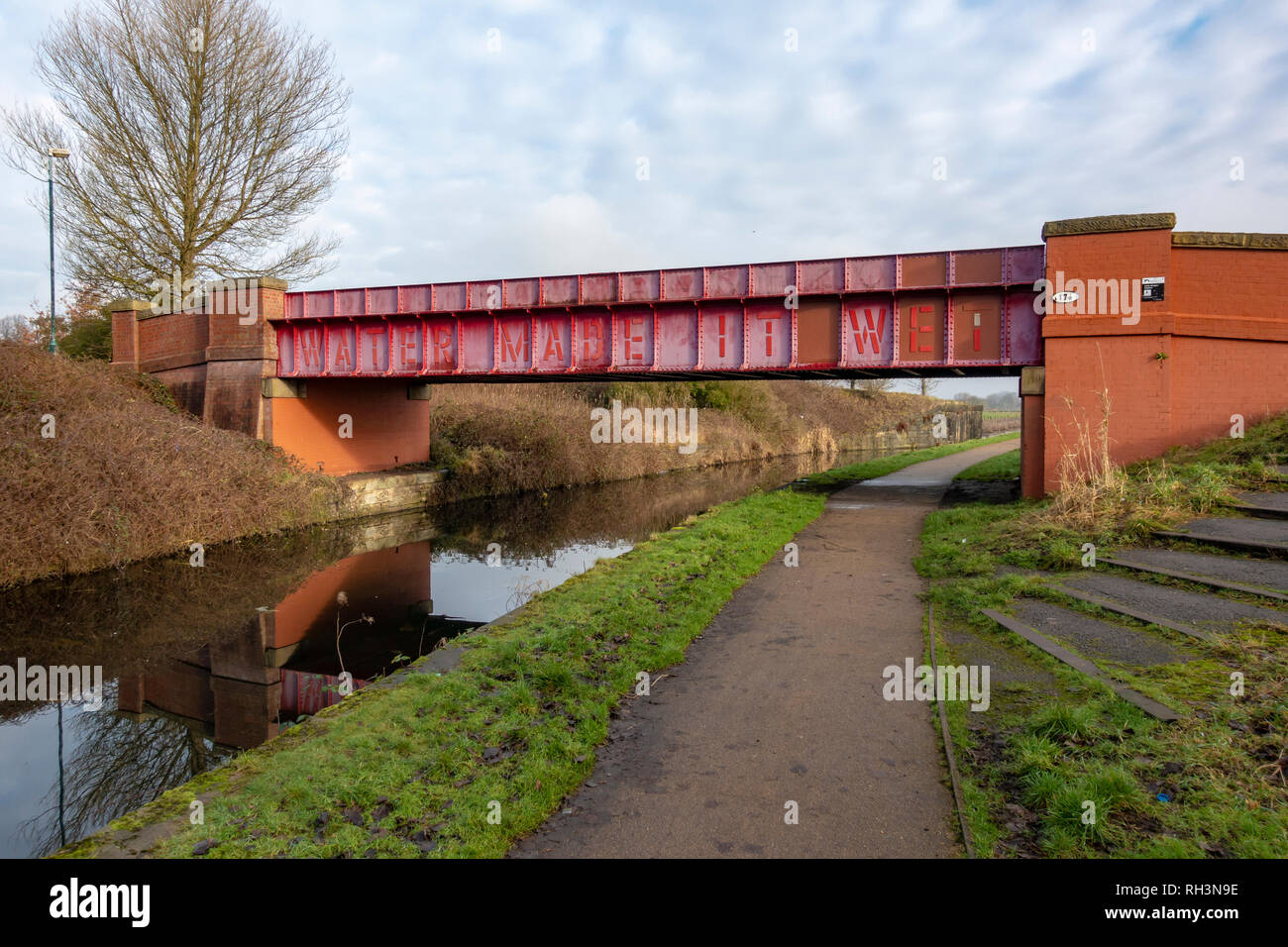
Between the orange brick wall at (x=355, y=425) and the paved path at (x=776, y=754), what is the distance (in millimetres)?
17291

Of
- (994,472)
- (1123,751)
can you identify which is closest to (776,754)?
(1123,751)

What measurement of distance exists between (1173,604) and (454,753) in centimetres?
674

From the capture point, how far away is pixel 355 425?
2338 centimetres

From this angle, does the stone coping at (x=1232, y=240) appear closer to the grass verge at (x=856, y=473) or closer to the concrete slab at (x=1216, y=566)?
the concrete slab at (x=1216, y=566)

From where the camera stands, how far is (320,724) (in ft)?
19.5

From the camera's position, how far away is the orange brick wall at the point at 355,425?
848 inches

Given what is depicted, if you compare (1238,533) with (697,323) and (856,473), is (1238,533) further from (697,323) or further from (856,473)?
(856,473)

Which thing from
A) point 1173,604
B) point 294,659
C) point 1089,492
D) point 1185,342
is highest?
point 1185,342

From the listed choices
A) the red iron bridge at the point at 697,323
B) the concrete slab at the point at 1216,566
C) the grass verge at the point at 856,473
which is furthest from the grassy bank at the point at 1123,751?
the grass verge at the point at 856,473

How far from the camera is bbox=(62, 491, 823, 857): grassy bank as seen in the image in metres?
4.13
